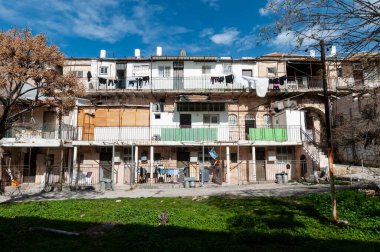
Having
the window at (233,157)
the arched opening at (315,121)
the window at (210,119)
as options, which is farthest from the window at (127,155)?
the arched opening at (315,121)

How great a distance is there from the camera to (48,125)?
2525 centimetres

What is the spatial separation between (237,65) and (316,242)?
22.0 meters

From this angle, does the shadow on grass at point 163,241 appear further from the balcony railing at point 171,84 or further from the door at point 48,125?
the balcony railing at point 171,84

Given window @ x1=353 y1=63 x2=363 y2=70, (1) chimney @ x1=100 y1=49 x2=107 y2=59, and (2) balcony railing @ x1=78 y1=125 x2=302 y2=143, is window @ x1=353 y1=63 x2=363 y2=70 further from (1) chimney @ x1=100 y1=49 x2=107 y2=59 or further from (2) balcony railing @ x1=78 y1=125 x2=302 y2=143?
(1) chimney @ x1=100 y1=49 x2=107 y2=59

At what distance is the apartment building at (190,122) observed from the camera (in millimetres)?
23312

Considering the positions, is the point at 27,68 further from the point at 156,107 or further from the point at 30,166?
the point at 30,166

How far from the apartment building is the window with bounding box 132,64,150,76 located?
7cm

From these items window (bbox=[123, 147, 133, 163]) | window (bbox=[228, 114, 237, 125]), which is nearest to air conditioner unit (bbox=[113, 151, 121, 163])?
window (bbox=[123, 147, 133, 163])

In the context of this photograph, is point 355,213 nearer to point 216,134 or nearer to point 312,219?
point 312,219

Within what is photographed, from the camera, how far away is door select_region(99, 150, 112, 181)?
24.7m

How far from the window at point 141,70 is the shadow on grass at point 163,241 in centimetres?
1950

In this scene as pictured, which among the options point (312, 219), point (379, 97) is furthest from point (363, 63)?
point (312, 219)

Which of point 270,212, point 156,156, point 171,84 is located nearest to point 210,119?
point 171,84

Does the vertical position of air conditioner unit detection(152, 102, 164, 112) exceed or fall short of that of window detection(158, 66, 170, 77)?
it falls short
